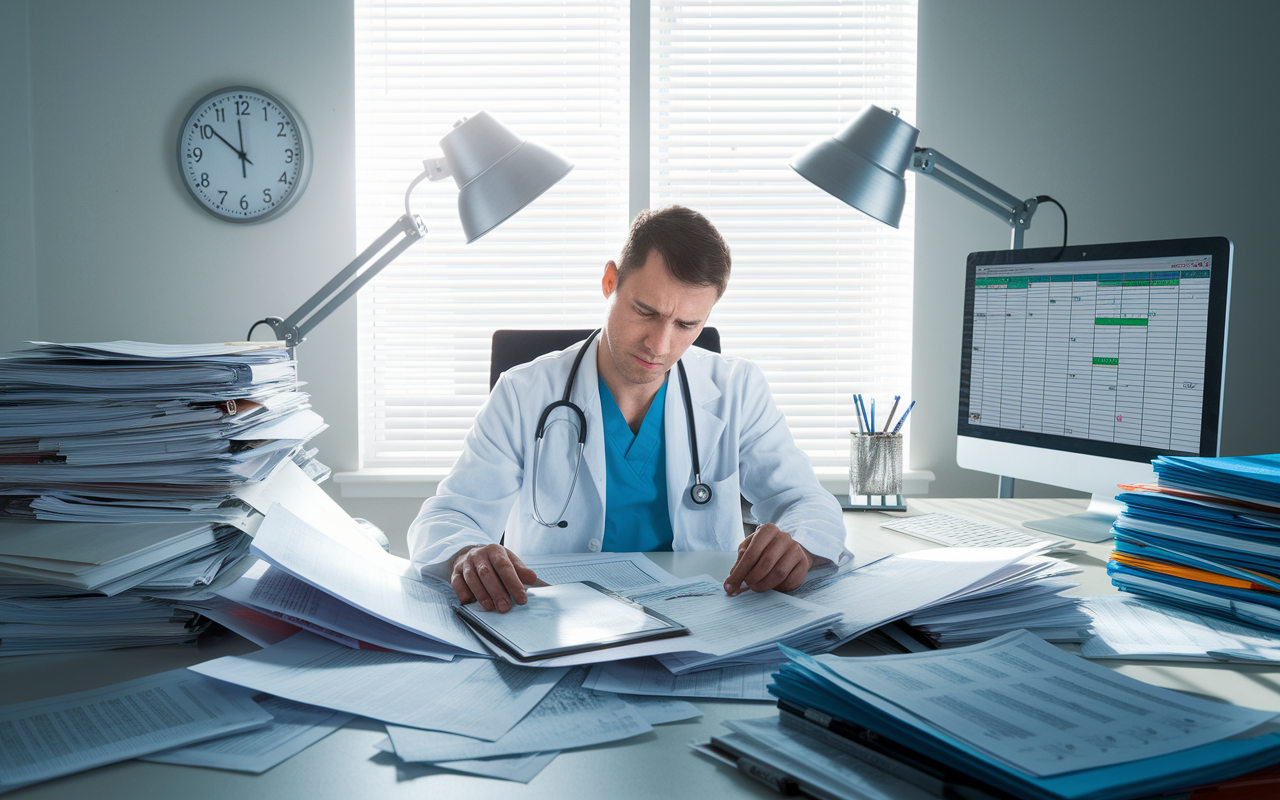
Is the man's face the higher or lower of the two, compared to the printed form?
higher

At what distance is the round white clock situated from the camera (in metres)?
2.49

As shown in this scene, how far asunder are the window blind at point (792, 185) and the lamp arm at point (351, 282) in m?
1.21

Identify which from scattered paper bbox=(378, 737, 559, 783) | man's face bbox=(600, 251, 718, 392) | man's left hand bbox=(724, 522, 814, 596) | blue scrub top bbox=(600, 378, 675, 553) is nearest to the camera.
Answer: scattered paper bbox=(378, 737, 559, 783)

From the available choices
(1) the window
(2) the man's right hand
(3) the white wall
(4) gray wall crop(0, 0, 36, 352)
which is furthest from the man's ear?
(4) gray wall crop(0, 0, 36, 352)

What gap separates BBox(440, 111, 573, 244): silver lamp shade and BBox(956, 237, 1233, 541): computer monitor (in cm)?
92

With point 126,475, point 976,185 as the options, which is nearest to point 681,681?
point 126,475

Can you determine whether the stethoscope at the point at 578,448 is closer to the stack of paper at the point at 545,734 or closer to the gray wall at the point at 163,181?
the stack of paper at the point at 545,734

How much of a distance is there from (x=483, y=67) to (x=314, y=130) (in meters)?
0.60

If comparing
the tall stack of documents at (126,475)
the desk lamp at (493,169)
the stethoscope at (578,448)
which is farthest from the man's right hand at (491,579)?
the desk lamp at (493,169)

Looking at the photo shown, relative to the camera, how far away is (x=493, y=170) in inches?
51.5

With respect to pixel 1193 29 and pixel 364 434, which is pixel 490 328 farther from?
pixel 1193 29

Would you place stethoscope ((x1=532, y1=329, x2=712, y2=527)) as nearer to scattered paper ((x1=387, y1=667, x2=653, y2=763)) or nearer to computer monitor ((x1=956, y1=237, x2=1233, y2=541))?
computer monitor ((x1=956, y1=237, x2=1233, y2=541))

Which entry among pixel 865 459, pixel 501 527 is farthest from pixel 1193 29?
pixel 501 527

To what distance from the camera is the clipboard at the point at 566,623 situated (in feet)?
2.34
